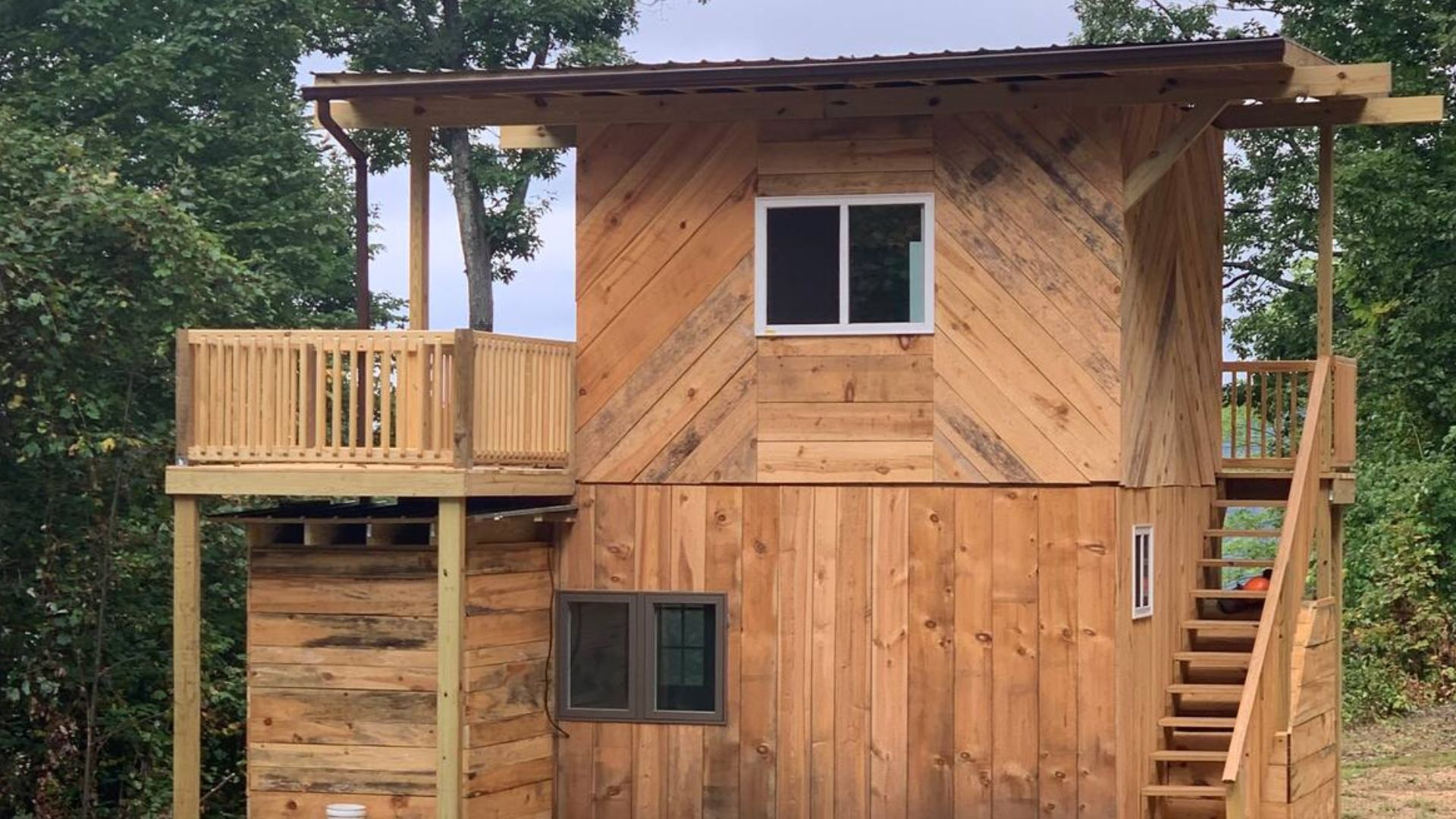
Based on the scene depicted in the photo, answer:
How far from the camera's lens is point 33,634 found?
1844 centimetres

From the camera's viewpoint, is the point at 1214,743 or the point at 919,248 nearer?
the point at 919,248

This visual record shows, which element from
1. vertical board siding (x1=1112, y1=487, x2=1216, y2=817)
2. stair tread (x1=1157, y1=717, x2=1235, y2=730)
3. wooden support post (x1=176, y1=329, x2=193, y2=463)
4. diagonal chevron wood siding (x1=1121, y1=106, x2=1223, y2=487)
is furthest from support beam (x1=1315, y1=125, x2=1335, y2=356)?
wooden support post (x1=176, y1=329, x2=193, y2=463)

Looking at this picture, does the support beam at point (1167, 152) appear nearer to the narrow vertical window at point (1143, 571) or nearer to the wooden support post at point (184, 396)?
the narrow vertical window at point (1143, 571)

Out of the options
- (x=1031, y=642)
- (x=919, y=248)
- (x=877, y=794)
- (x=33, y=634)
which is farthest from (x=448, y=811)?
(x=33, y=634)

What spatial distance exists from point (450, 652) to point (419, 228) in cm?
365

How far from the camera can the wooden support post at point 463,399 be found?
43.5 feet

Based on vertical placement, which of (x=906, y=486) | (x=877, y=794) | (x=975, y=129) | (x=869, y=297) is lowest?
(x=877, y=794)

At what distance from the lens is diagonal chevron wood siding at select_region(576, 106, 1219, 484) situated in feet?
46.2

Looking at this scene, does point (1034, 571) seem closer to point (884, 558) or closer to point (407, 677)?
point (884, 558)

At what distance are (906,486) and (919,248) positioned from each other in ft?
5.38

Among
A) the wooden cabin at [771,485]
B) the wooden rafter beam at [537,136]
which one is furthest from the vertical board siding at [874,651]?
the wooden rafter beam at [537,136]

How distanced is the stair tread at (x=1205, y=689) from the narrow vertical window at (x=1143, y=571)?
853 mm

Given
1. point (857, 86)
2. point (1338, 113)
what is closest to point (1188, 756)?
point (1338, 113)

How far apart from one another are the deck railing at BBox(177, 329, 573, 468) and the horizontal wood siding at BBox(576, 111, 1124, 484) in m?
1.07
